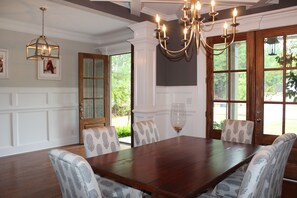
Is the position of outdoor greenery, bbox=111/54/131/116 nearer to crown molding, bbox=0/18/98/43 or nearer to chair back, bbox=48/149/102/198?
crown molding, bbox=0/18/98/43

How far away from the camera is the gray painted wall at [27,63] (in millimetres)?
4734

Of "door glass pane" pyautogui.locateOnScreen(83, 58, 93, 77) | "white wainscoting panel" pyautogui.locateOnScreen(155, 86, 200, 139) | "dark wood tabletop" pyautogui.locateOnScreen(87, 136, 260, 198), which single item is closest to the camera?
"dark wood tabletop" pyautogui.locateOnScreen(87, 136, 260, 198)

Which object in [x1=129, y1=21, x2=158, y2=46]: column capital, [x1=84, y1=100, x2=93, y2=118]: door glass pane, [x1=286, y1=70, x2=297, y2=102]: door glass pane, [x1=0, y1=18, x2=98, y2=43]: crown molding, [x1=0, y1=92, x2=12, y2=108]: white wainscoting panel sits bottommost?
[x1=84, y1=100, x2=93, y2=118]: door glass pane

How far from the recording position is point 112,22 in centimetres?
474

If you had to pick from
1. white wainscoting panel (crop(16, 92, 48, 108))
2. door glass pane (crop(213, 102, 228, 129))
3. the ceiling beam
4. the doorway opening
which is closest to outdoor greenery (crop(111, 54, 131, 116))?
the doorway opening

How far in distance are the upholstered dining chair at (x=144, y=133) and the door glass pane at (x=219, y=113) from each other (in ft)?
4.42

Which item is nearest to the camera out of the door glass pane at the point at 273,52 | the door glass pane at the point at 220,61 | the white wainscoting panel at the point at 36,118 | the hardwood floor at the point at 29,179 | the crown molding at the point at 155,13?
the hardwood floor at the point at 29,179

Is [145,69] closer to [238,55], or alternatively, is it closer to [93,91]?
[238,55]

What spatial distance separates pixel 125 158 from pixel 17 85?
12.3 feet

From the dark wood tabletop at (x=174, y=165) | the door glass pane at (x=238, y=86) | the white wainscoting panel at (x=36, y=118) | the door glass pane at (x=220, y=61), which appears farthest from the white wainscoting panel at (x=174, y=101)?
the white wainscoting panel at (x=36, y=118)

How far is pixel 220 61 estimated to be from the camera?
3.90 m

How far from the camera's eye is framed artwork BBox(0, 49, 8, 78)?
462 centimetres

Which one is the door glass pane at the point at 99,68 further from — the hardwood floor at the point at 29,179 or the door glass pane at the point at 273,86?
the door glass pane at the point at 273,86

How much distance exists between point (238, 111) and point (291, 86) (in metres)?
0.80
